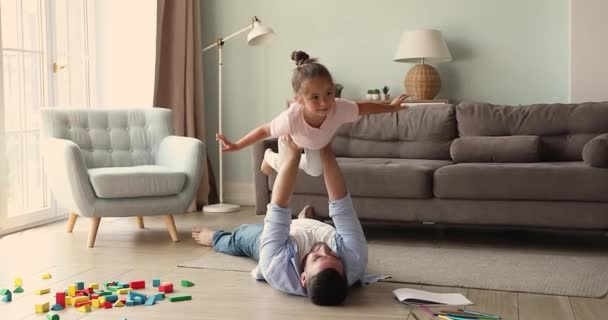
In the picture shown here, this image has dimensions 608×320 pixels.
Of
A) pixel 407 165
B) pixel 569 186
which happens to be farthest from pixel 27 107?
pixel 569 186

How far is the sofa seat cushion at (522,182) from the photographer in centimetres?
362

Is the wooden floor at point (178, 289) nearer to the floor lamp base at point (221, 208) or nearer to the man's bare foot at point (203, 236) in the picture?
the man's bare foot at point (203, 236)

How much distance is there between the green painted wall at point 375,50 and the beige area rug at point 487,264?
1.56 metres

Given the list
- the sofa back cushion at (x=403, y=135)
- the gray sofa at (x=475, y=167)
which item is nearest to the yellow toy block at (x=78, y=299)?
the gray sofa at (x=475, y=167)

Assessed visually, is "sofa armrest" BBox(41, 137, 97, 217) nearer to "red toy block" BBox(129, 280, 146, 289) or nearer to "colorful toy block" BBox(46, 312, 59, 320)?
"red toy block" BBox(129, 280, 146, 289)

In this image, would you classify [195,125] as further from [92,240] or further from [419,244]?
[419,244]

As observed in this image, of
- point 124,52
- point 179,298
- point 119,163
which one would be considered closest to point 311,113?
point 179,298

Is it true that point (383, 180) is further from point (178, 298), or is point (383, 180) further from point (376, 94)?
point (178, 298)

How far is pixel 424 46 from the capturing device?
16.1 ft

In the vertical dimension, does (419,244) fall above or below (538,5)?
below

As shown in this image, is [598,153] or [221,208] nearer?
[598,153]

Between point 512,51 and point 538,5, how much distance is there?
1.21 ft

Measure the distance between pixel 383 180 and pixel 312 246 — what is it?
1.14 m

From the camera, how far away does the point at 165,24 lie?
5516 millimetres
